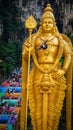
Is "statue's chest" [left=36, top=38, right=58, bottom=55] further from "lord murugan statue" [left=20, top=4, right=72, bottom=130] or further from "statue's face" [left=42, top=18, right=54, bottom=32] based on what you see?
"statue's face" [left=42, top=18, right=54, bottom=32]

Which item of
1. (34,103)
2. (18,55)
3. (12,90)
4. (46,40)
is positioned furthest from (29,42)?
(18,55)

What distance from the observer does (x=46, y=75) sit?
5438 millimetres

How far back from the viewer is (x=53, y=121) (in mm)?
5551

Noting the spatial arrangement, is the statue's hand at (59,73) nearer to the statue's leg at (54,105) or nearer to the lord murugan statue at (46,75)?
the lord murugan statue at (46,75)

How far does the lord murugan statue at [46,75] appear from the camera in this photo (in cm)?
545

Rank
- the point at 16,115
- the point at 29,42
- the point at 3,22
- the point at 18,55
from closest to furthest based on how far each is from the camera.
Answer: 1. the point at 29,42
2. the point at 16,115
3. the point at 3,22
4. the point at 18,55

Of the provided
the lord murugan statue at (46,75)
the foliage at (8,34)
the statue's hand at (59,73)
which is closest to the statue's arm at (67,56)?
the lord murugan statue at (46,75)

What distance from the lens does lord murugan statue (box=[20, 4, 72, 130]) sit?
5449 millimetres

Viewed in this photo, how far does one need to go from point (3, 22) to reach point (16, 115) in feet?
37.6

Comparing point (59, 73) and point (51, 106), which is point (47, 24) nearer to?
point (59, 73)

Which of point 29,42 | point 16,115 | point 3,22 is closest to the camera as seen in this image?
point 29,42

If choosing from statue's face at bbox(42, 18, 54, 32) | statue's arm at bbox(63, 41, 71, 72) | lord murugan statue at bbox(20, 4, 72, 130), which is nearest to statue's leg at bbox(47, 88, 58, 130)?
lord murugan statue at bbox(20, 4, 72, 130)

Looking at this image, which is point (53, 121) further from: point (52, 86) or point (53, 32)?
point (53, 32)

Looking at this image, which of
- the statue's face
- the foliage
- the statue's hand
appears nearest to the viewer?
the statue's hand
